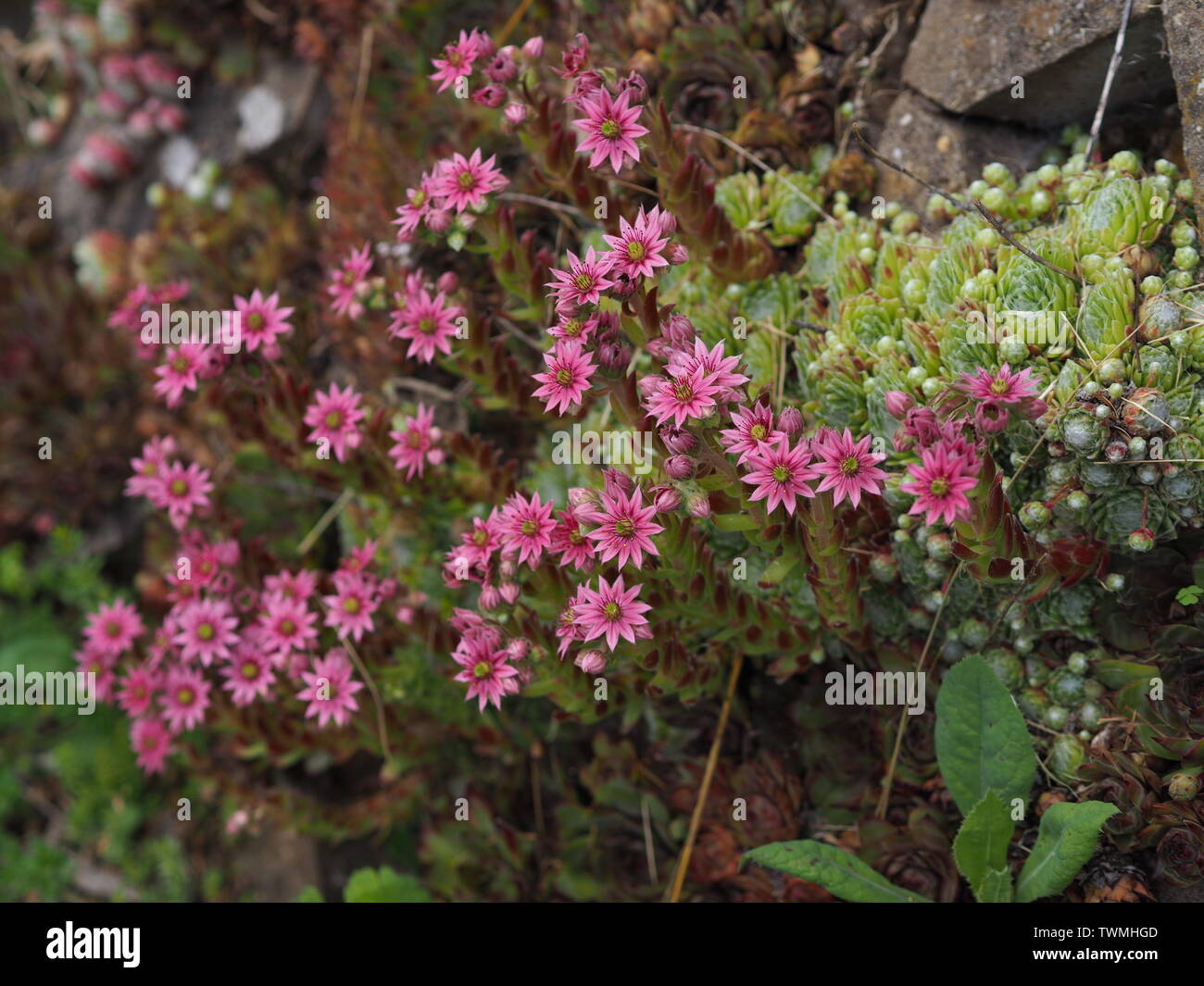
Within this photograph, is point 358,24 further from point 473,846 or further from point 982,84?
point 473,846

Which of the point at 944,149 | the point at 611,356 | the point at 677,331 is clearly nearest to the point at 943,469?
the point at 677,331

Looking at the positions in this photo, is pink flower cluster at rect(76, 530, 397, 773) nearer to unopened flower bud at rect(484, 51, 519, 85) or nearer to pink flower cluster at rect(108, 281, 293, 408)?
pink flower cluster at rect(108, 281, 293, 408)

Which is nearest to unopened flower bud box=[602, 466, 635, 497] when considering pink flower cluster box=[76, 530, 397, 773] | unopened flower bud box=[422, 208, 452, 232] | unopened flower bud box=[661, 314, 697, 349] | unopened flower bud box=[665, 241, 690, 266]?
unopened flower bud box=[661, 314, 697, 349]

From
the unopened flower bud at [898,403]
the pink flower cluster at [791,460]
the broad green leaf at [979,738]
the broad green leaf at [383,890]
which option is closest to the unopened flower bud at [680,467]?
the pink flower cluster at [791,460]

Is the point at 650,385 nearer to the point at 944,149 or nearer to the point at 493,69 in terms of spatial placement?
the point at 493,69

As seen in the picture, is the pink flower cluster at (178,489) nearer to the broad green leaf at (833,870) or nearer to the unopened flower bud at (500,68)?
the unopened flower bud at (500,68)
